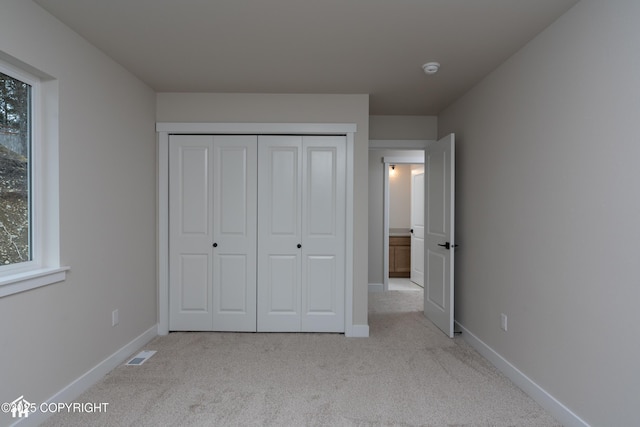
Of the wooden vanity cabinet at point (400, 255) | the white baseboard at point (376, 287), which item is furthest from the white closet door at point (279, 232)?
the wooden vanity cabinet at point (400, 255)

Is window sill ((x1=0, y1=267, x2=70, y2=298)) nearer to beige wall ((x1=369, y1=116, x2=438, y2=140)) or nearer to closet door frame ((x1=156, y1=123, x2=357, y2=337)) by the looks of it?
closet door frame ((x1=156, y1=123, x2=357, y2=337))

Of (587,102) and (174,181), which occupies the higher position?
(587,102)

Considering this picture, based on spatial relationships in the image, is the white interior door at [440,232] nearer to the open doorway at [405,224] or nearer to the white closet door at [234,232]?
the white closet door at [234,232]

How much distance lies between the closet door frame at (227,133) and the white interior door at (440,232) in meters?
0.92

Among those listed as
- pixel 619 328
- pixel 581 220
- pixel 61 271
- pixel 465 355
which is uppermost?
pixel 581 220

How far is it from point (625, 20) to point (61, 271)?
10.8ft

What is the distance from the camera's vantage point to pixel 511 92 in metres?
2.62

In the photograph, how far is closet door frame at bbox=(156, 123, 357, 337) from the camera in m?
3.42

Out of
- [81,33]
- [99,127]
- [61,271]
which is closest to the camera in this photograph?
[61,271]

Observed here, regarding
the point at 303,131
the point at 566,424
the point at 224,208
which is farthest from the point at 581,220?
the point at 224,208

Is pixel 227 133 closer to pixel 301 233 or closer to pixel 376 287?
pixel 301 233

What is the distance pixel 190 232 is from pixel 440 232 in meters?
2.51

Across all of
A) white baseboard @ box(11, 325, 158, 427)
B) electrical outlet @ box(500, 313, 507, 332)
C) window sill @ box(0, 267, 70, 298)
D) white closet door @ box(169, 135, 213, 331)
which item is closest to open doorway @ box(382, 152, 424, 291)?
electrical outlet @ box(500, 313, 507, 332)

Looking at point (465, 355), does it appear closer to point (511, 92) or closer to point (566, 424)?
A: point (566, 424)
